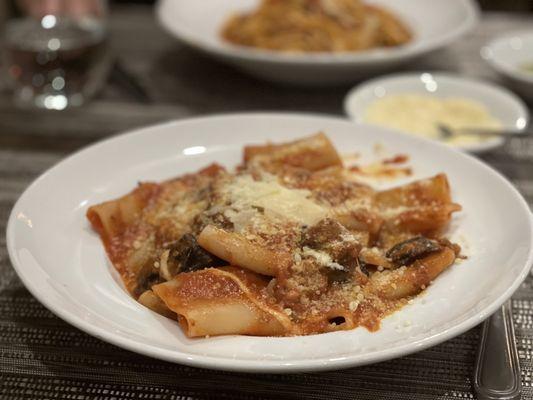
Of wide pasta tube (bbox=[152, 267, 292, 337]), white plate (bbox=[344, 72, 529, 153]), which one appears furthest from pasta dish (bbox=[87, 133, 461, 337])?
white plate (bbox=[344, 72, 529, 153])

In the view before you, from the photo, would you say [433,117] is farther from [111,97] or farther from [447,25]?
[111,97]

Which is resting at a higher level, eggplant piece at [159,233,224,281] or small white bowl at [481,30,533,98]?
eggplant piece at [159,233,224,281]

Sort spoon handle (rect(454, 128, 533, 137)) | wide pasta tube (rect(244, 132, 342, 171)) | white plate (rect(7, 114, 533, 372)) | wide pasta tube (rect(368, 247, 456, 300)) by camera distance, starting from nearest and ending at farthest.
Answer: white plate (rect(7, 114, 533, 372))
wide pasta tube (rect(368, 247, 456, 300))
wide pasta tube (rect(244, 132, 342, 171))
spoon handle (rect(454, 128, 533, 137))

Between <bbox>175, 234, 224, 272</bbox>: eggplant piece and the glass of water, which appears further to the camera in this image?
the glass of water

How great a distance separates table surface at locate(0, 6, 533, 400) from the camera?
135 centimetres

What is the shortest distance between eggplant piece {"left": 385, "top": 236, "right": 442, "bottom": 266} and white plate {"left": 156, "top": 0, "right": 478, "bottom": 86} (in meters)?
1.23

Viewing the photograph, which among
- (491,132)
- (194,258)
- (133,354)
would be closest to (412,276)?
(194,258)

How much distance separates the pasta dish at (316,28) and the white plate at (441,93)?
0.67 ft

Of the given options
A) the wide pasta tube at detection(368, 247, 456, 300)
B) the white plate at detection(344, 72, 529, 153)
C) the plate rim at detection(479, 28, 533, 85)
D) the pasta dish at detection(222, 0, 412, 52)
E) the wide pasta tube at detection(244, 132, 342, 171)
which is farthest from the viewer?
the pasta dish at detection(222, 0, 412, 52)

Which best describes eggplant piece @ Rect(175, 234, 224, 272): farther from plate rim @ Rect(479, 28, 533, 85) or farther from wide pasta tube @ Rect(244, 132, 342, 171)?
plate rim @ Rect(479, 28, 533, 85)

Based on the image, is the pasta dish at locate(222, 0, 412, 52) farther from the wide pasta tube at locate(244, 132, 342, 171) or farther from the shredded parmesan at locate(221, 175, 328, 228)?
the shredded parmesan at locate(221, 175, 328, 228)

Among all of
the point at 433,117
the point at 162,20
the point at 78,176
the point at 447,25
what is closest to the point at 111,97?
the point at 162,20

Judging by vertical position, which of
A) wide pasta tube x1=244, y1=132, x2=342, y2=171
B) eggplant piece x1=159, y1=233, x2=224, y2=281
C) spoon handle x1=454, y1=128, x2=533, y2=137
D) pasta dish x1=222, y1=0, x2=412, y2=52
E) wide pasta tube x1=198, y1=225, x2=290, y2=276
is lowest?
spoon handle x1=454, y1=128, x2=533, y2=137

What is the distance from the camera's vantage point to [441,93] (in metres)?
2.81
